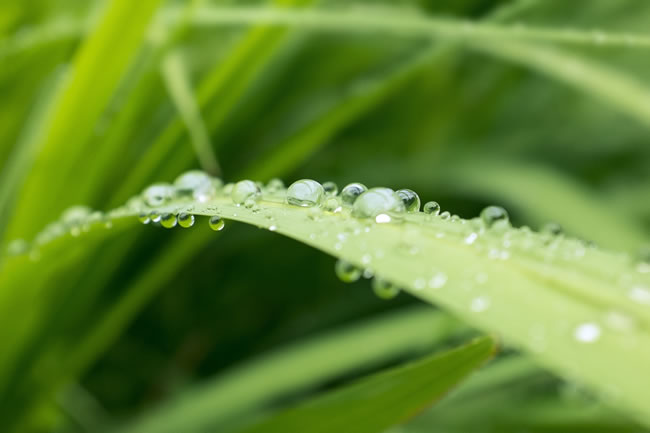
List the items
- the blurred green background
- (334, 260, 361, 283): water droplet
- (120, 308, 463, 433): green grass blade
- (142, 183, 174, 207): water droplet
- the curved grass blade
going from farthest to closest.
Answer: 1. (120, 308, 463, 433): green grass blade
2. the blurred green background
3. (142, 183, 174, 207): water droplet
4. (334, 260, 361, 283): water droplet
5. the curved grass blade

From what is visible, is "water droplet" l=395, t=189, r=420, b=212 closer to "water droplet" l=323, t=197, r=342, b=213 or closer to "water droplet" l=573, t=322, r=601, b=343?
"water droplet" l=323, t=197, r=342, b=213

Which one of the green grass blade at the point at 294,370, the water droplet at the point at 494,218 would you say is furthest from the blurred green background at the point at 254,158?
the water droplet at the point at 494,218

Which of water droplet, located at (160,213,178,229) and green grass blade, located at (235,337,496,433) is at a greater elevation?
water droplet, located at (160,213,178,229)

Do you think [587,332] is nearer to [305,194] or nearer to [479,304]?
[479,304]

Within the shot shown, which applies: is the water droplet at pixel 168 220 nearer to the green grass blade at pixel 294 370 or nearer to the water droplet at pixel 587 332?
the water droplet at pixel 587 332

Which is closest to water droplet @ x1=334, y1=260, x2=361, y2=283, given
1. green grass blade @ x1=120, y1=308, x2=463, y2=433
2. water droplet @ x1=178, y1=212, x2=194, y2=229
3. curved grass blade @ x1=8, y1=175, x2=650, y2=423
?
curved grass blade @ x1=8, y1=175, x2=650, y2=423

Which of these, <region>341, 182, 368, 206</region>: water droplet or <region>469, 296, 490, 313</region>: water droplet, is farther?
<region>341, 182, 368, 206</region>: water droplet

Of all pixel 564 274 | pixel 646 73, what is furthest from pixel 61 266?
pixel 646 73
